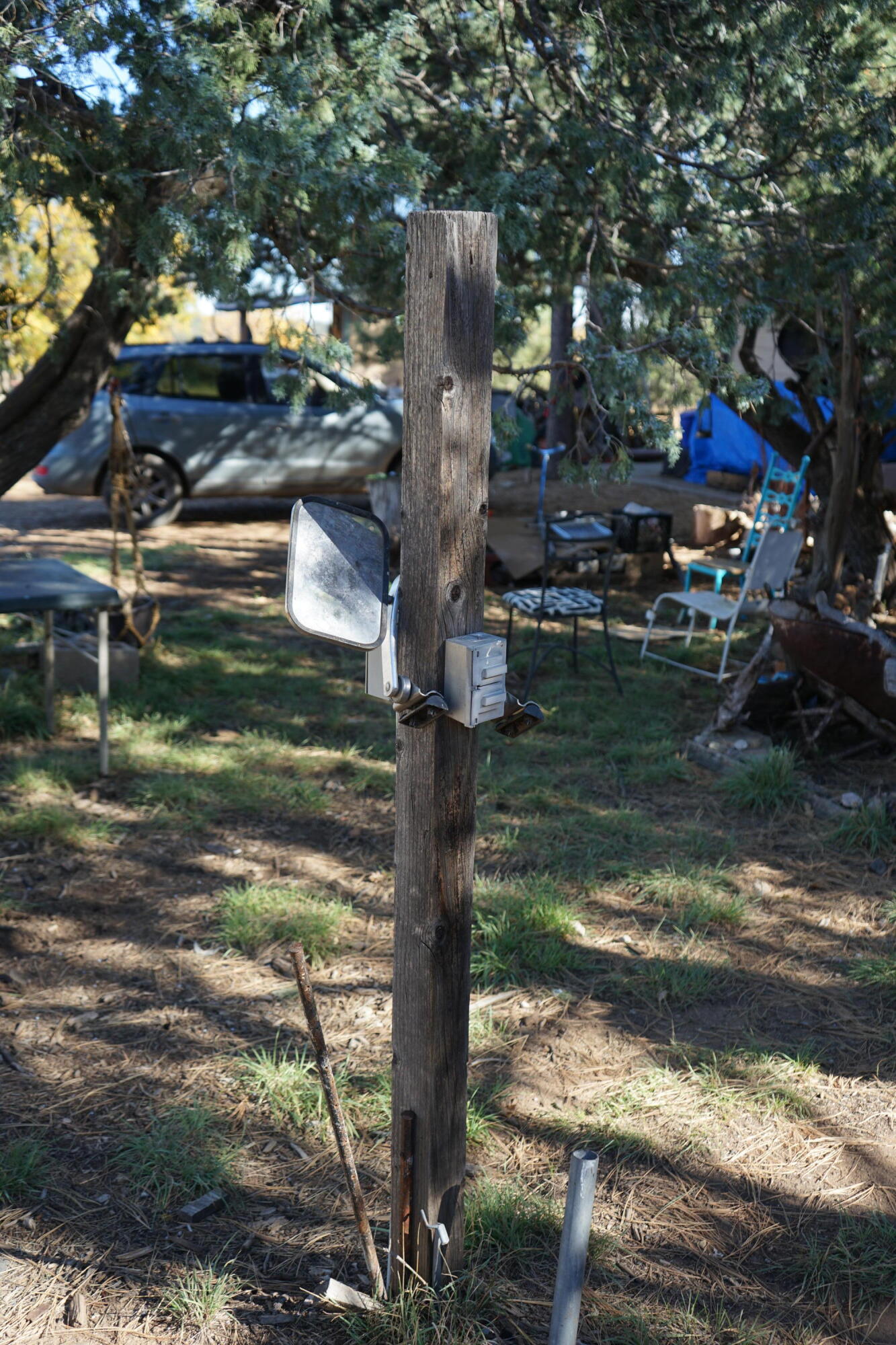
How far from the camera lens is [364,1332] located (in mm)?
2170

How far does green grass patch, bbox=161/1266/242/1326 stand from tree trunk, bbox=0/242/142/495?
4.39 m

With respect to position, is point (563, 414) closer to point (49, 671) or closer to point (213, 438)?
point (213, 438)

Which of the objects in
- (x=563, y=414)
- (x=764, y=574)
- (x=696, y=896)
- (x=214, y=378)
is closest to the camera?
(x=696, y=896)

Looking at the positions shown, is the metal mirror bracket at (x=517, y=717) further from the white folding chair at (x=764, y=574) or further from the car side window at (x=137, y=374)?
the car side window at (x=137, y=374)

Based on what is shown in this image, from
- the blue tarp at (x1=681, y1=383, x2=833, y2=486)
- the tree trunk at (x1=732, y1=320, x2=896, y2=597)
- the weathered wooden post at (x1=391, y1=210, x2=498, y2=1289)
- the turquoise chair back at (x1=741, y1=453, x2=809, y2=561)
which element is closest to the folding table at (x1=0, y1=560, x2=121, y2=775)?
the weathered wooden post at (x1=391, y1=210, x2=498, y2=1289)

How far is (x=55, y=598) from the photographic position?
4598 millimetres

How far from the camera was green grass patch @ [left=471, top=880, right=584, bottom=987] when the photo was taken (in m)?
3.56

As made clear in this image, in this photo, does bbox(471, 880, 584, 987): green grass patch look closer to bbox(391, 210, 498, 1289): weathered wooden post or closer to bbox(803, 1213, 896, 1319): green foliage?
bbox(803, 1213, 896, 1319): green foliage

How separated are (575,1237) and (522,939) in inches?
74.8

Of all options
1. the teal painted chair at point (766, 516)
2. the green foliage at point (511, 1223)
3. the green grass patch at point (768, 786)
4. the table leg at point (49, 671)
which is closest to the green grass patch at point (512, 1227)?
the green foliage at point (511, 1223)

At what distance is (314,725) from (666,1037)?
9.59 feet

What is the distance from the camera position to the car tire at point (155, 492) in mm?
10898

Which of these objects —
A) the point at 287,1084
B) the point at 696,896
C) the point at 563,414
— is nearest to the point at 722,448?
the point at 563,414

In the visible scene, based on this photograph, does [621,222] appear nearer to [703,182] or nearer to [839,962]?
[703,182]
